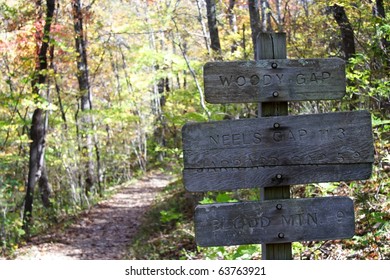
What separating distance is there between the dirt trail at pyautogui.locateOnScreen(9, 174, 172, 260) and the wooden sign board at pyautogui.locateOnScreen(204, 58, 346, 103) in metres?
6.79

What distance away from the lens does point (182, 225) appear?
9.62 metres

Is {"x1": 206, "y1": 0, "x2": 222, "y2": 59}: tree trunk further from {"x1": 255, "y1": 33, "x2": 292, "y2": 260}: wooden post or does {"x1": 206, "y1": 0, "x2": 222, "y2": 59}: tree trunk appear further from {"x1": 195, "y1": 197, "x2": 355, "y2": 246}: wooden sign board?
{"x1": 195, "y1": 197, "x2": 355, "y2": 246}: wooden sign board

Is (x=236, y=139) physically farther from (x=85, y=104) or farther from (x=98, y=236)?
(x=85, y=104)

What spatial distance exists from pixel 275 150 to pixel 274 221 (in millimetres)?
462

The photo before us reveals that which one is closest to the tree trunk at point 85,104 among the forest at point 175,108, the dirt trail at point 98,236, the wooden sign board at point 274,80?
the forest at point 175,108

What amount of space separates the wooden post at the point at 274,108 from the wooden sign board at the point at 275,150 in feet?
0.31

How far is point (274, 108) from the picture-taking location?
293 centimetres

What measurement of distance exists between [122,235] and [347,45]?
22.3 ft

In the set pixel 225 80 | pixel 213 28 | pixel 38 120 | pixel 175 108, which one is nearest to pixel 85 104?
pixel 38 120

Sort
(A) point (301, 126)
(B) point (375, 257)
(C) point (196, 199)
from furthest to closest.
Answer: (C) point (196, 199) < (B) point (375, 257) < (A) point (301, 126)

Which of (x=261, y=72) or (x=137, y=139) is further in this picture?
(x=137, y=139)

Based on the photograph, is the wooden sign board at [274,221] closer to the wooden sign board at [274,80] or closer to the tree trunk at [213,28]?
the wooden sign board at [274,80]

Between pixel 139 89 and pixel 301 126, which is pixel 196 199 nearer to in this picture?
pixel 301 126
